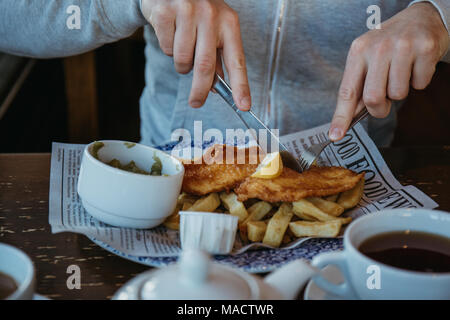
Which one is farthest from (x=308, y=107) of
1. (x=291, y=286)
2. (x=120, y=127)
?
(x=120, y=127)

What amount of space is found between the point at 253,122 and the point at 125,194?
1.49 feet

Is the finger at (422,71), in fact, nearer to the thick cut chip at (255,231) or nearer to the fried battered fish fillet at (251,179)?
the fried battered fish fillet at (251,179)

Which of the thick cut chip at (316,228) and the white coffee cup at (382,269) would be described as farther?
the thick cut chip at (316,228)

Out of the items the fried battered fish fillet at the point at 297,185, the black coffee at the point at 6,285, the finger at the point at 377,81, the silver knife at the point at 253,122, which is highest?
the finger at the point at 377,81

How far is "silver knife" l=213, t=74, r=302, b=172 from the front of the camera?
1419 millimetres

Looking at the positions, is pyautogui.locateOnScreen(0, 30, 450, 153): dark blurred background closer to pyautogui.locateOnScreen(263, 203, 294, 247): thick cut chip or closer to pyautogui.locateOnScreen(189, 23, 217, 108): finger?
pyautogui.locateOnScreen(189, 23, 217, 108): finger

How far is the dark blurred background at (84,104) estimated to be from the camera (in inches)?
114

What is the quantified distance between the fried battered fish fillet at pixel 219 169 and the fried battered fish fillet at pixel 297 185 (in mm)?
49

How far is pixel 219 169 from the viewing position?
4.66ft

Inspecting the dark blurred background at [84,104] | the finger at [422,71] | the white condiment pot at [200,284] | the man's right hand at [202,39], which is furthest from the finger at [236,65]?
the dark blurred background at [84,104]

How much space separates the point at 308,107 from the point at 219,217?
103 cm

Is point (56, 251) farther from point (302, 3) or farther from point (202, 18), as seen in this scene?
point (302, 3)

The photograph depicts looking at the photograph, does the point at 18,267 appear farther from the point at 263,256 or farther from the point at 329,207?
the point at 329,207

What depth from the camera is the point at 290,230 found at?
127 centimetres
